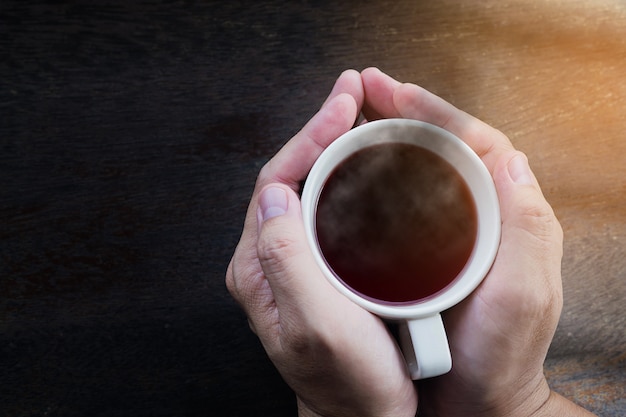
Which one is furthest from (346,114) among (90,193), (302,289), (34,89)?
(34,89)

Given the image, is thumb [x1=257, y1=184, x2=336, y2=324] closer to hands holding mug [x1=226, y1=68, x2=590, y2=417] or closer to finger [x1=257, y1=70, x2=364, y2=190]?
hands holding mug [x1=226, y1=68, x2=590, y2=417]

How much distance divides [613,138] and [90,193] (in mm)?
1135

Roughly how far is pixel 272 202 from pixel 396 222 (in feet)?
0.79

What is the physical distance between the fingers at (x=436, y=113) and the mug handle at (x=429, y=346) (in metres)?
0.31

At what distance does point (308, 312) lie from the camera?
2.70ft

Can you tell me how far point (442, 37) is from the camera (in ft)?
4.04

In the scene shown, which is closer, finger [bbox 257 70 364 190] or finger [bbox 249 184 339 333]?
finger [bbox 249 184 339 333]

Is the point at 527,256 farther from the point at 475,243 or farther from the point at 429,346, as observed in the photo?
the point at 429,346

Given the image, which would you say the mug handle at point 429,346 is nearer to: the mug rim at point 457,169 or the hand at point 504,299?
the mug rim at point 457,169

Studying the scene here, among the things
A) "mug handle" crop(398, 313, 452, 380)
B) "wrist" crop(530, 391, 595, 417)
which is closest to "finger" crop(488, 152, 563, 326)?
"mug handle" crop(398, 313, 452, 380)

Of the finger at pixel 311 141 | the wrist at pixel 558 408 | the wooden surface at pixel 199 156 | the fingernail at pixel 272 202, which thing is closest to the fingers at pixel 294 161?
the finger at pixel 311 141

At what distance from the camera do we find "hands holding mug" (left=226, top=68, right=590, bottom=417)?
84cm

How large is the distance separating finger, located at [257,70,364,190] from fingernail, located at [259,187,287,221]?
0.11 meters

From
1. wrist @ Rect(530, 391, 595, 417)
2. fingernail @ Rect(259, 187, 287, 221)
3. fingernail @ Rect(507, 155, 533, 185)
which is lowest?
wrist @ Rect(530, 391, 595, 417)
